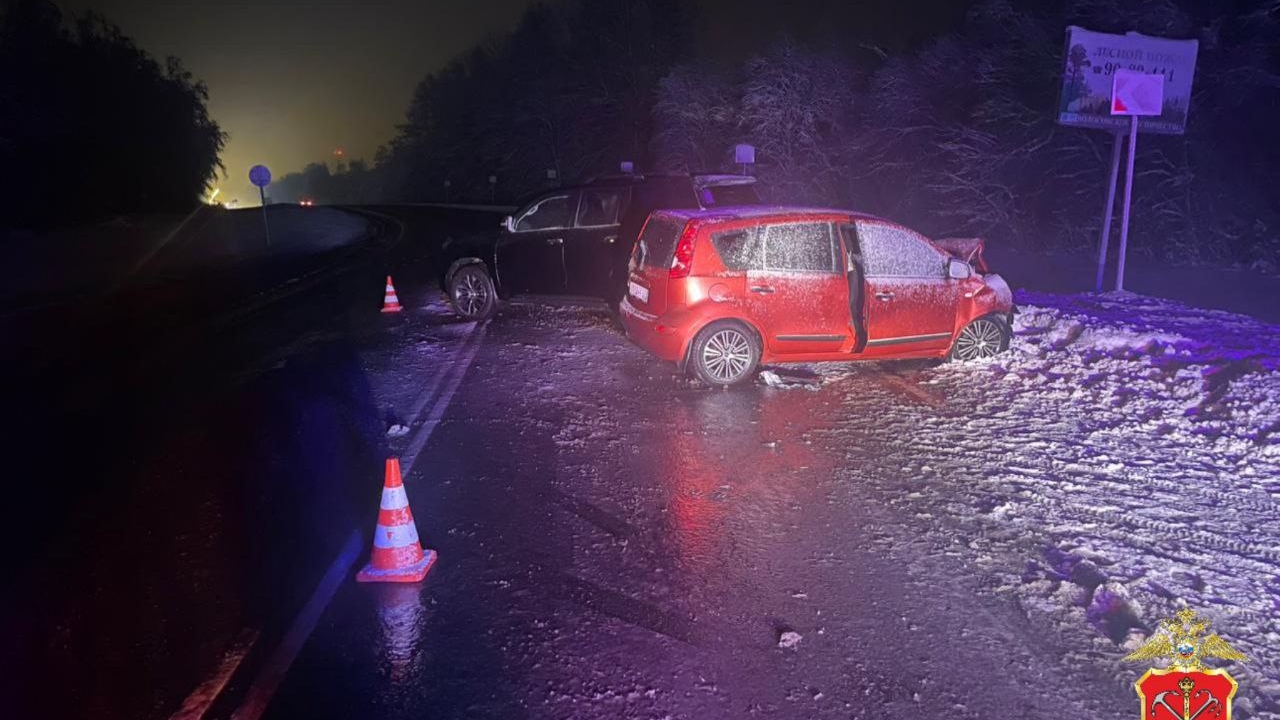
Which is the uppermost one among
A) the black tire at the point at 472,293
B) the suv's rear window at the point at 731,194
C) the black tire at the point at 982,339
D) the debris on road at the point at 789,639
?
the suv's rear window at the point at 731,194

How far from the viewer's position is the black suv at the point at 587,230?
1012 cm

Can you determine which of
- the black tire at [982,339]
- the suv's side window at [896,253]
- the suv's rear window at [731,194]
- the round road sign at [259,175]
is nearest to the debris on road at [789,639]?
the suv's side window at [896,253]

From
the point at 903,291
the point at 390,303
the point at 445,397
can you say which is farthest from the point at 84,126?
the point at 903,291

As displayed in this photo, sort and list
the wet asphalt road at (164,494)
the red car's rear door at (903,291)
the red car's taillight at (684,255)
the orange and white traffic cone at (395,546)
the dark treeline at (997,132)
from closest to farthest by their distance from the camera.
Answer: the wet asphalt road at (164,494) → the orange and white traffic cone at (395,546) → the red car's taillight at (684,255) → the red car's rear door at (903,291) → the dark treeline at (997,132)

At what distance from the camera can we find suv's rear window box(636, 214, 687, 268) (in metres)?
7.64

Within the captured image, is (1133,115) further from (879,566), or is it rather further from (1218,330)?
(879,566)

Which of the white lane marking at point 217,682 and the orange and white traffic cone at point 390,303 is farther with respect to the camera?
the orange and white traffic cone at point 390,303

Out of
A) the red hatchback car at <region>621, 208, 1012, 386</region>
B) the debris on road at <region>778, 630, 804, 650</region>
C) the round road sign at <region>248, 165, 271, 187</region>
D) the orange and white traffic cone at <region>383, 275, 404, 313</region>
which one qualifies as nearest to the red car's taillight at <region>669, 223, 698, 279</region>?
the red hatchback car at <region>621, 208, 1012, 386</region>

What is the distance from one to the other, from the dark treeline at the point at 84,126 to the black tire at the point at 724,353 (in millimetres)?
32284

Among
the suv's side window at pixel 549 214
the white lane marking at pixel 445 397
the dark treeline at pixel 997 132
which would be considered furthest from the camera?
the dark treeline at pixel 997 132

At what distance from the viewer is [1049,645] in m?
3.57

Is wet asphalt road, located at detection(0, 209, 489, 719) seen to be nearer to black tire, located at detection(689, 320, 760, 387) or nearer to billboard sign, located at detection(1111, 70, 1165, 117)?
black tire, located at detection(689, 320, 760, 387)

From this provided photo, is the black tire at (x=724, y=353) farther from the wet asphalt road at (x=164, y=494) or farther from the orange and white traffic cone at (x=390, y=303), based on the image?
the orange and white traffic cone at (x=390, y=303)

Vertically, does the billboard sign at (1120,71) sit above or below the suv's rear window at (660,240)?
above
